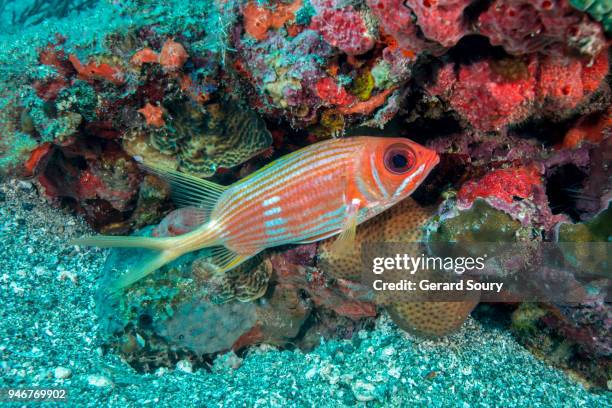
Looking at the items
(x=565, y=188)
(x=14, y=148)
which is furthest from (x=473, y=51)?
(x=14, y=148)

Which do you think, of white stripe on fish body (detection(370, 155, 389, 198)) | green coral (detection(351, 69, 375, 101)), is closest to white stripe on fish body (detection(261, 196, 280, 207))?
white stripe on fish body (detection(370, 155, 389, 198))

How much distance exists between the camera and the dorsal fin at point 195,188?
3.18 meters

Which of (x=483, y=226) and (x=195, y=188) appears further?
(x=195, y=188)

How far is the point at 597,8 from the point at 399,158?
4.45ft

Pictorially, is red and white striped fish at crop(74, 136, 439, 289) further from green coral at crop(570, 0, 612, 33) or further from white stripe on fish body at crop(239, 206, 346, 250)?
green coral at crop(570, 0, 612, 33)

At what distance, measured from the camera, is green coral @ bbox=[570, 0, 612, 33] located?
1620 millimetres

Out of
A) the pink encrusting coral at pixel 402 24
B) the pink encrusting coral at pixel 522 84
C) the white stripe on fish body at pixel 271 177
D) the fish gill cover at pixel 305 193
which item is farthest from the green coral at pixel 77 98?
the pink encrusting coral at pixel 522 84

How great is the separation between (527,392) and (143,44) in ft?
15.1

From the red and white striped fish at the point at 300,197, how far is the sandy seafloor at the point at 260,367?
1078 mm

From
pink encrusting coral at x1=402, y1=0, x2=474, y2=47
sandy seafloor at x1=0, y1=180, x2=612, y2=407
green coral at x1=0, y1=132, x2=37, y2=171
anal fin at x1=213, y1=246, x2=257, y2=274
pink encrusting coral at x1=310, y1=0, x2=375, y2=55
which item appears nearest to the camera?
pink encrusting coral at x1=402, y1=0, x2=474, y2=47

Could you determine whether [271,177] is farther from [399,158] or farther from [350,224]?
[399,158]

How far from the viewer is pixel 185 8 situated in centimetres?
394

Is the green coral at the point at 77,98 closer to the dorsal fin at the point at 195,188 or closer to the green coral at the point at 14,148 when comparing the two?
the green coral at the point at 14,148

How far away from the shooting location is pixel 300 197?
296cm
